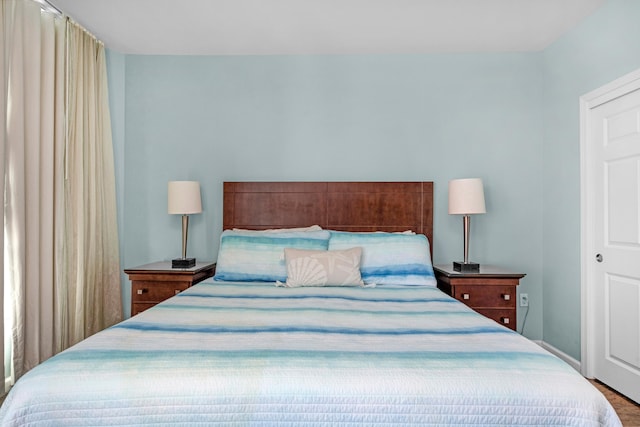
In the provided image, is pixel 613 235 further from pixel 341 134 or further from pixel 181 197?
pixel 181 197

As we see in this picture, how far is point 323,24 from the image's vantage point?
3.11m

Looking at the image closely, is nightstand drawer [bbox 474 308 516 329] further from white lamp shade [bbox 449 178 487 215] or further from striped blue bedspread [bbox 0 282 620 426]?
striped blue bedspread [bbox 0 282 620 426]

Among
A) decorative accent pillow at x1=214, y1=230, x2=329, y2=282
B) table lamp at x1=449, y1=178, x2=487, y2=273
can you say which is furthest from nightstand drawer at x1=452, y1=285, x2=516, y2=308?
decorative accent pillow at x1=214, y1=230, x2=329, y2=282

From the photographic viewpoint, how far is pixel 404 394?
1271 mm

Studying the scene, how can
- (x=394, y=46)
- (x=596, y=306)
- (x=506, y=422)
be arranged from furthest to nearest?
(x=394, y=46)
(x=596, y=306)
(x=506, y=422)

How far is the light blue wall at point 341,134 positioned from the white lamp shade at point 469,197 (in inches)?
14.6

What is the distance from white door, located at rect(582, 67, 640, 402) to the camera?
2.58 meters

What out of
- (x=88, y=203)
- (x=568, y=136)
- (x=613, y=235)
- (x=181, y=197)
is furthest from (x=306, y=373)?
(x=568, y=136)

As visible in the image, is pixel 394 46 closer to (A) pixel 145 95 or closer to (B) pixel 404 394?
(A) pixel 145 95

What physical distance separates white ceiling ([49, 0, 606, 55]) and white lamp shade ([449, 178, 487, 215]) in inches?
45.2

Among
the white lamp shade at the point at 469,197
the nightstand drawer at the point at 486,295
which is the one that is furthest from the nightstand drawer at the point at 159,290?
the white lamp shade at the point at 469,197

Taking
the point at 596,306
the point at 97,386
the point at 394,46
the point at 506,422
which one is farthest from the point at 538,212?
the point at 97,386

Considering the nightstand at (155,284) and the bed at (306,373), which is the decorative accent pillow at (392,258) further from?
the nightstand at (155,284)

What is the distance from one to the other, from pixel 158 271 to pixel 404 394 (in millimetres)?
2326
